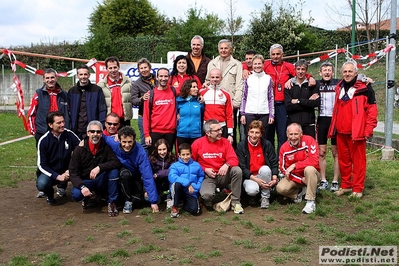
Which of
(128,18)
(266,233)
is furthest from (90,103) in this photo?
(128,18)

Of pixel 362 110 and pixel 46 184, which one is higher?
pixel 362 110

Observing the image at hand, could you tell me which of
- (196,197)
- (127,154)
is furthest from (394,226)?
(127,154)

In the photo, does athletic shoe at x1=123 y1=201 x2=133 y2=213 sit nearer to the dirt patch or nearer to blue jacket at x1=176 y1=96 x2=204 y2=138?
the dirt patch

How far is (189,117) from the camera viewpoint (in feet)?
20.3

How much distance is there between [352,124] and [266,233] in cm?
227

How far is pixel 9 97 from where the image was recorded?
82.0ft

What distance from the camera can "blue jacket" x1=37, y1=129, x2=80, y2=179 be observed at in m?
6.09

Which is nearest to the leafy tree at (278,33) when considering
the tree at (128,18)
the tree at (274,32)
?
the tree at (274,32)

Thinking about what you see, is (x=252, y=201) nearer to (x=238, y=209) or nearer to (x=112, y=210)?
(x=238, y=209)

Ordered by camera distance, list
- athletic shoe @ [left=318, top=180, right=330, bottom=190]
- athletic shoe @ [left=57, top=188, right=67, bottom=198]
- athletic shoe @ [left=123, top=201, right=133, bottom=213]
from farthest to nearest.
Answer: athletic shoe @ [left=318, top=180, right=330, bottom=190] → athletic shoe @ [left=57, top=188, right=67, bottom=198] → athletic shoe @ [left=123, top=201, right=133, bottom=213]

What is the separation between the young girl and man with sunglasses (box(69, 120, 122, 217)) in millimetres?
501

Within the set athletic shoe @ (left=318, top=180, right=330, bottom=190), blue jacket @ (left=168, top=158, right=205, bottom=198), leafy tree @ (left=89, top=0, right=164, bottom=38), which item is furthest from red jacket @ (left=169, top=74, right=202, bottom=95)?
leafy tree @ (left=89, top=0, right=164, bottom=38)

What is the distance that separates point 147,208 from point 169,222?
68 cm

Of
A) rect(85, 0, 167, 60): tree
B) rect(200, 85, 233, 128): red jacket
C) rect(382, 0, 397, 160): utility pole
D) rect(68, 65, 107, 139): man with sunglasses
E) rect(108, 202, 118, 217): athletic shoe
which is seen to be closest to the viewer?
rect(108, 202, 118, 217): athletic shoe
